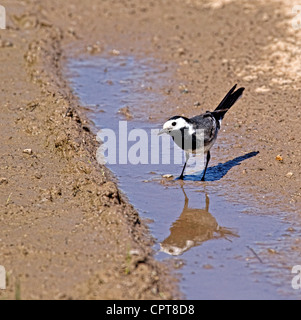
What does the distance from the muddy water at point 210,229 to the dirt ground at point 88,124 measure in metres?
0.21

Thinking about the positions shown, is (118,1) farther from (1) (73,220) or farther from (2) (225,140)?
(1) (73,220)

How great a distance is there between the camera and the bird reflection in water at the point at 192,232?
5.89 metres

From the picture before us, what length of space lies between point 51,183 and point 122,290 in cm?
235

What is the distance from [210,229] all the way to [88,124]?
3.08m

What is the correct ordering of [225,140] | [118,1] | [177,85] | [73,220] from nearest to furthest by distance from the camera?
[73,220], [225,140], [177,85], [118,1]

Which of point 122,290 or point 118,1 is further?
point 118,1

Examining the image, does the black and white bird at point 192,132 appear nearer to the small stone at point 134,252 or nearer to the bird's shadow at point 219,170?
the bird's shadow at point 219,170

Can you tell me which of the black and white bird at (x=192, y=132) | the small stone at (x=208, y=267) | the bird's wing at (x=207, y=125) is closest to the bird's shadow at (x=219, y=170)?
the black and white bird at (x=192, y=132)

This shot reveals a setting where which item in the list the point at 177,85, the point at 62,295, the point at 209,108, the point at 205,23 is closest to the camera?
the point at 62,295

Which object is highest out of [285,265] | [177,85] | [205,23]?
[205,23]

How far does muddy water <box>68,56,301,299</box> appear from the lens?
5.21m

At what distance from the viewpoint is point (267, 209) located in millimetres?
6543
